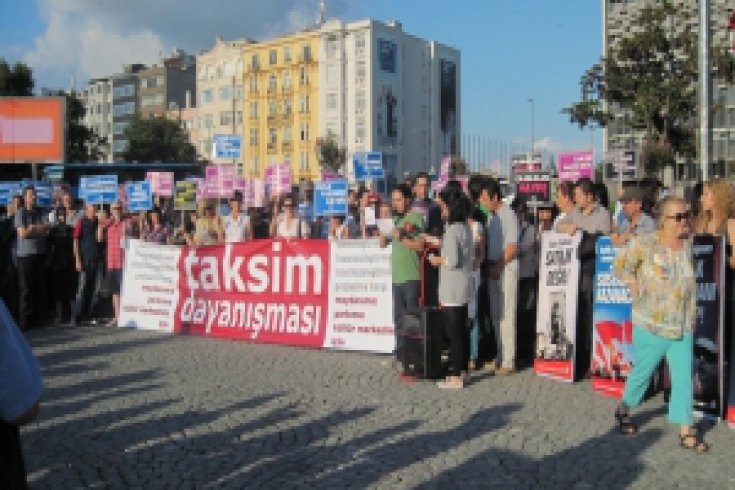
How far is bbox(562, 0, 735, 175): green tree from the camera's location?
2258cm

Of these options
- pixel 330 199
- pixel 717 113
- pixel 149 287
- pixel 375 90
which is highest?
pixel 375 90

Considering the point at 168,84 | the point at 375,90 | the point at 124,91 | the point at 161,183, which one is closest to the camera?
the point at 161,183

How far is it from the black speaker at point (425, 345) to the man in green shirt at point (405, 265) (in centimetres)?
24

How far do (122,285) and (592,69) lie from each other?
53.1ft

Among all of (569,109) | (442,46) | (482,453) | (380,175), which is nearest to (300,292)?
(482,453)

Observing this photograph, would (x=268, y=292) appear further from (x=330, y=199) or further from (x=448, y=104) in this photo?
(x=448, y=104)

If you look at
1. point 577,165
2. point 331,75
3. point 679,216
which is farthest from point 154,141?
point 679,216

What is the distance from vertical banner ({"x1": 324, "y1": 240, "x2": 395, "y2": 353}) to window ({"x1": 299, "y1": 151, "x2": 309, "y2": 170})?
316 feet

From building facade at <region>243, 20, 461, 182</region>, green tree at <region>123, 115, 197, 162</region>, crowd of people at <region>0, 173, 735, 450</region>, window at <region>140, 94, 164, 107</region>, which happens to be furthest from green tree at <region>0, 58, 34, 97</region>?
window at <region>140, 94, 164, 107</region>

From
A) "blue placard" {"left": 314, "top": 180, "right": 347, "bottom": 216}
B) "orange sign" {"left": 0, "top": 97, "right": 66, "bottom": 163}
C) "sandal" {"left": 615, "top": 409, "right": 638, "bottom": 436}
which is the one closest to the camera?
"sandal" {"left": 615, "top": 409, "right": 638, "bottom": 436}

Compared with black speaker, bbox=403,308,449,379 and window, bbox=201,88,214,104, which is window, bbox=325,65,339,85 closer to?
window, bbox=201,88,214,104

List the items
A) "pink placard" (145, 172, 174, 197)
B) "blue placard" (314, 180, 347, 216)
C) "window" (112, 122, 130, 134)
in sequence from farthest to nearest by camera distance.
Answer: "window" (112, 122, 130, 134) < "pink placard" (145, 172, 174, 197) < "blue placard" (314, 180, 347, 216)

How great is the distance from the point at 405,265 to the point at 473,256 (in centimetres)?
105

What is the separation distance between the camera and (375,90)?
104188 mm
